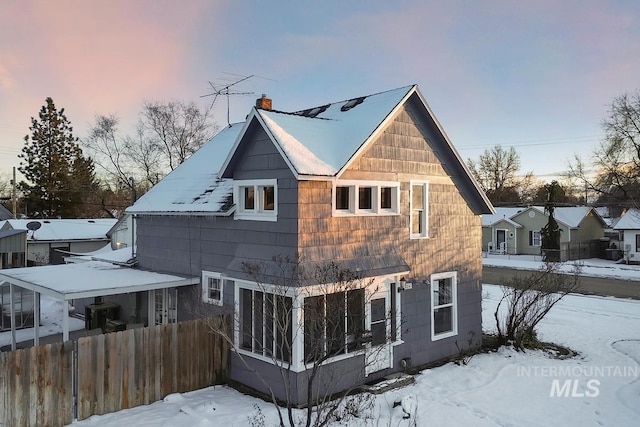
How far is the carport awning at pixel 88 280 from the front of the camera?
1103 cm

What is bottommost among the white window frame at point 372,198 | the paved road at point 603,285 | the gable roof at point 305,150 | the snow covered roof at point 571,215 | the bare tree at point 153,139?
the paved road at point 603,285

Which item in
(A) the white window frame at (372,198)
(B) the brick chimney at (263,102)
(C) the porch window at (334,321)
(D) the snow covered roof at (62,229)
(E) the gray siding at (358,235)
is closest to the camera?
(C) the porch window at (334,321)

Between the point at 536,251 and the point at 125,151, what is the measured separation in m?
38.6

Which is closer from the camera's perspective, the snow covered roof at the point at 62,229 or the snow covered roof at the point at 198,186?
the snow covered roof at the point at 198,186

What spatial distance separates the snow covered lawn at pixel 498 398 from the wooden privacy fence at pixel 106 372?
310 millimetres

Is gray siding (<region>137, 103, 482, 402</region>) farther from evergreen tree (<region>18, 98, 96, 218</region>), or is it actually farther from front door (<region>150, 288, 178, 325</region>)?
evergreen tree (<region>18, 98, 96, 218</region>)

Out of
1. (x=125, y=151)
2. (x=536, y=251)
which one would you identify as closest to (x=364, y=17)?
(x=125, y=151)

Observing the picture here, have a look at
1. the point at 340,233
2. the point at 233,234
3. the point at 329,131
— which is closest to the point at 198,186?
the point at 233,234

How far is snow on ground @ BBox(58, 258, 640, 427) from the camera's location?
8.73 metres

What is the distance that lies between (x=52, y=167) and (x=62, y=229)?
16867mm

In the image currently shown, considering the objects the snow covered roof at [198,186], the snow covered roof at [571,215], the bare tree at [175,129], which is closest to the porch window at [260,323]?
the snow covered roof at [198,186]

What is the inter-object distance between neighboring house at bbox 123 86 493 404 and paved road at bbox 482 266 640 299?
9.19 m

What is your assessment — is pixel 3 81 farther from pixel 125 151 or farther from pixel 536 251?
pixel 536 251

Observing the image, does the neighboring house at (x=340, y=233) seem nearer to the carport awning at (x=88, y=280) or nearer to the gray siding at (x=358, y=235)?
the gray siding at (x=358, y=235)
